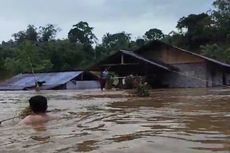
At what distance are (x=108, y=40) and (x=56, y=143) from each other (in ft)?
221

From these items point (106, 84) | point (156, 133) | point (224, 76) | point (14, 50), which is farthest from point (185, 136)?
point (14, 50)

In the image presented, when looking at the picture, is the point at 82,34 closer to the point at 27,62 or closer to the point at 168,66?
the point at 27,62

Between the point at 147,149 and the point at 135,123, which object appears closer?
the point at 147,149

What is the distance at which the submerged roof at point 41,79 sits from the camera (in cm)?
3139

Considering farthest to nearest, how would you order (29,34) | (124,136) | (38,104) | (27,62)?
(29,34) < (27,62) < (38,104) < (124,136)

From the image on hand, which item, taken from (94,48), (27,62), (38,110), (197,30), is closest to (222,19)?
(197,30)

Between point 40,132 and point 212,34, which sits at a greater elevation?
point 212,34

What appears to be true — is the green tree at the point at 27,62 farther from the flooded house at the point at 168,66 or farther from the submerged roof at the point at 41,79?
the flooded house at the point at 168,66

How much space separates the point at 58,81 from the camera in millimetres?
31422

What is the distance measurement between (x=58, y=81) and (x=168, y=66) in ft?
26.1

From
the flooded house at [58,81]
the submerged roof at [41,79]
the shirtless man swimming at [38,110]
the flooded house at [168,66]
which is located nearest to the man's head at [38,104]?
the shirtless man swimming at [38,110]

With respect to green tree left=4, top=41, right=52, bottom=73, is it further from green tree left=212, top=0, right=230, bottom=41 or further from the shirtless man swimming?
the shirtless man swimming

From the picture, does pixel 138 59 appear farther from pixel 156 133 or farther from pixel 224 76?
pixel 156 133

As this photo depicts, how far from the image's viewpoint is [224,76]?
3659 centimetres
